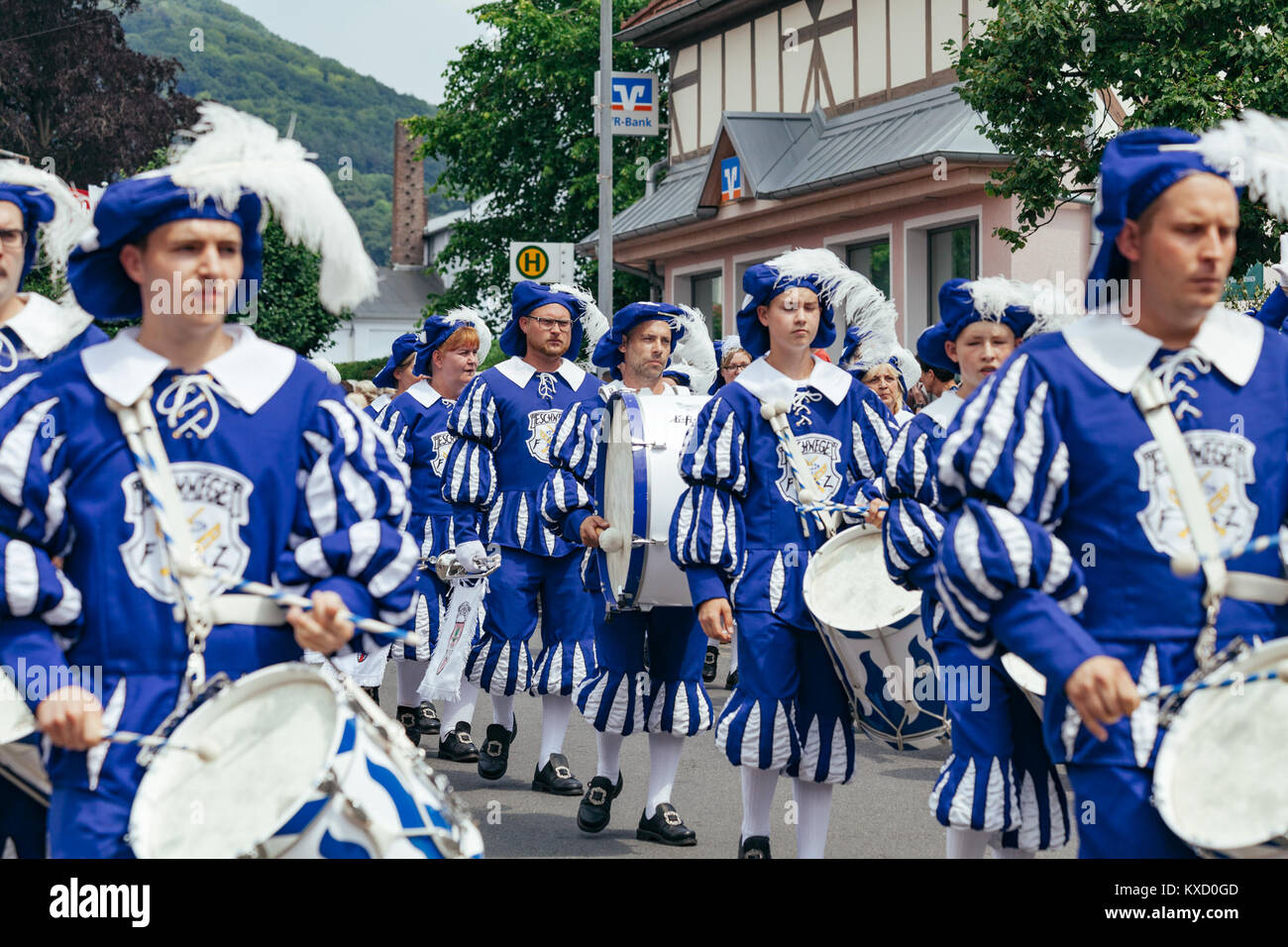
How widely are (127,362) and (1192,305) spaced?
211 cm

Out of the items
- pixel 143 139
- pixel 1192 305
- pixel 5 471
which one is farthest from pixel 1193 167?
pixel 143 139

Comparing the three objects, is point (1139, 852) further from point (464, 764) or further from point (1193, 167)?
point (464, 764)

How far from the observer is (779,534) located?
6.20 meters

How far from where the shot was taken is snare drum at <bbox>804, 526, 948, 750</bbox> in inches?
228

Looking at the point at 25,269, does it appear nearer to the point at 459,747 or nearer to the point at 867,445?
the point at 867,445

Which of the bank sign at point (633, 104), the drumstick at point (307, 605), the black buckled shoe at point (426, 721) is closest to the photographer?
the drumstick at point (307, 605)

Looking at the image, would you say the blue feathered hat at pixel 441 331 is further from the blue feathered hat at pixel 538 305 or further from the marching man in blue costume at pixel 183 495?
the marching man in blue costume at pixel 183 495

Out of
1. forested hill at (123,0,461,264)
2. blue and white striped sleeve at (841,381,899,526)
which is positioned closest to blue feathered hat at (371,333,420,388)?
blue and white striped sleeve at (841,381,899,526)

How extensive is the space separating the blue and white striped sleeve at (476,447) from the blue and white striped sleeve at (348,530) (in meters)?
4.89

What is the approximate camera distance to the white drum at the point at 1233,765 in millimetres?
3293

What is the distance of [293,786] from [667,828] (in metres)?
4.14

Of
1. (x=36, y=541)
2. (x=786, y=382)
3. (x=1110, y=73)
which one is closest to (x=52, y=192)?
(x=36, y=541)

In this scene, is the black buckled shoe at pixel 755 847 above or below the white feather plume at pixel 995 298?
below

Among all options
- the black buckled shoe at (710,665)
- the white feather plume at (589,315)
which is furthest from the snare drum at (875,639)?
the black buckled shoe at (710,665)
